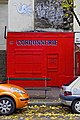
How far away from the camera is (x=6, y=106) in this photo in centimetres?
1219

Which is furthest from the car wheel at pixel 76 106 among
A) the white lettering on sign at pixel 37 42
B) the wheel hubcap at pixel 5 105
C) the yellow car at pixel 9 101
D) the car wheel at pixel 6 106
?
the white lettering on sign at pixel 37 42

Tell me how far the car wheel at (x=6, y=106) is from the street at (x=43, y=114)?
22 cm

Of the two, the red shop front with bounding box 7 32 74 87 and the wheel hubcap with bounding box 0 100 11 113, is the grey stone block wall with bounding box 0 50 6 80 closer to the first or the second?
the red shop front with bounding box 7 32 74 87

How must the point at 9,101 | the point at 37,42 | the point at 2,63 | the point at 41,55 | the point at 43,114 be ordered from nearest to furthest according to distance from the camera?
the point at 9,101
the point at 43,114
the point at 41,55
the point at 37,42
the point at 2,63

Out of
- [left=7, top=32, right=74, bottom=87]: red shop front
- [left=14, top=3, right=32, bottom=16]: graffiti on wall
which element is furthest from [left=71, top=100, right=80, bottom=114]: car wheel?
[left=14, top=3, right=32, bottom=16]: graffiti on wall

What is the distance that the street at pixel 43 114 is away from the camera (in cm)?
1167

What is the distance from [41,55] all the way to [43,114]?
10.0m

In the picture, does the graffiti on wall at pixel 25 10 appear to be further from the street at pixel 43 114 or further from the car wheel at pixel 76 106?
the car wheel at pixel 76 106

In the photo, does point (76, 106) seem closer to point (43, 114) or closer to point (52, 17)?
point (43, 114)

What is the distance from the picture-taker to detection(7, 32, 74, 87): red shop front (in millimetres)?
22234

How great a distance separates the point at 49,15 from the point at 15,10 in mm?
2143

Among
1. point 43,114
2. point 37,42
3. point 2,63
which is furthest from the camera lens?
point 2,63

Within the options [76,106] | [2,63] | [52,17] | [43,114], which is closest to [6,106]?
[43,114]

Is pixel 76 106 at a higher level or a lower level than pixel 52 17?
lower
